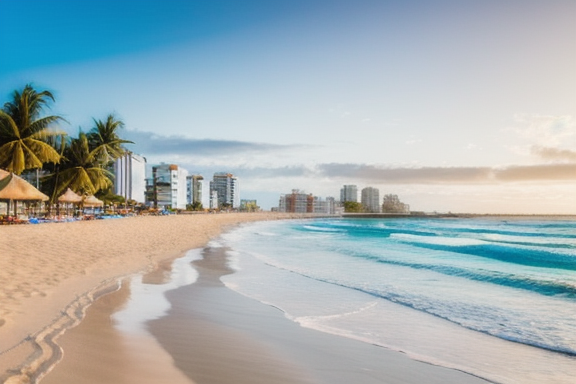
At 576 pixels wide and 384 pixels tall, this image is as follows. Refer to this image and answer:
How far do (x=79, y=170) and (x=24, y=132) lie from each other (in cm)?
909

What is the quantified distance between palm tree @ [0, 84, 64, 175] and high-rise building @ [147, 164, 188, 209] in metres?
110

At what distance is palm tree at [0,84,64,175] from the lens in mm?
27047

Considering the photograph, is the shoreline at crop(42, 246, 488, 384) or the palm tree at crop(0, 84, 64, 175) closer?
the shoreline at crop(42, 246, 488, 384)

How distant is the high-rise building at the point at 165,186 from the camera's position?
140m

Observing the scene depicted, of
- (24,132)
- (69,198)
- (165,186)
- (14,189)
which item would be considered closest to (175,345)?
(14,189)

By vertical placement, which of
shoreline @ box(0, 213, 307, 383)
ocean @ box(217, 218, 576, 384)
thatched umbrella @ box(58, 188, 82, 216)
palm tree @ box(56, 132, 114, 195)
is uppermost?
palm tree @ box(56, 132, 114, 195)

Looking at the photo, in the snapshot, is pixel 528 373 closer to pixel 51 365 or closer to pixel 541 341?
pixel 541 341

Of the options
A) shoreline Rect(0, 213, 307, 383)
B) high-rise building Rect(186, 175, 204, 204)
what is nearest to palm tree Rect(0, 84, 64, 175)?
shoreline Rect(0, 213, 307, 383)

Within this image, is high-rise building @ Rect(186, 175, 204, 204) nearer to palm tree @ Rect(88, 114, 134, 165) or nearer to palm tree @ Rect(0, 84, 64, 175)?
palm tree @ Rect(88, 114, 134, 165)

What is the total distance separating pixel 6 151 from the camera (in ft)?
88.9

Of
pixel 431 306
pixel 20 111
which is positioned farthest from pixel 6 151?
pixel 431 306

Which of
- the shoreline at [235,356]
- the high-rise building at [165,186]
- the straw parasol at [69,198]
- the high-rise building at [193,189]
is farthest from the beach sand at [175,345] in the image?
the high-rise building at [193,189]

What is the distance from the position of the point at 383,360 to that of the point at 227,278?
260 inches

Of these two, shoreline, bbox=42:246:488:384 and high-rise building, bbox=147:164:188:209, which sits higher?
high-rise building, bbox=147:164:188:209
